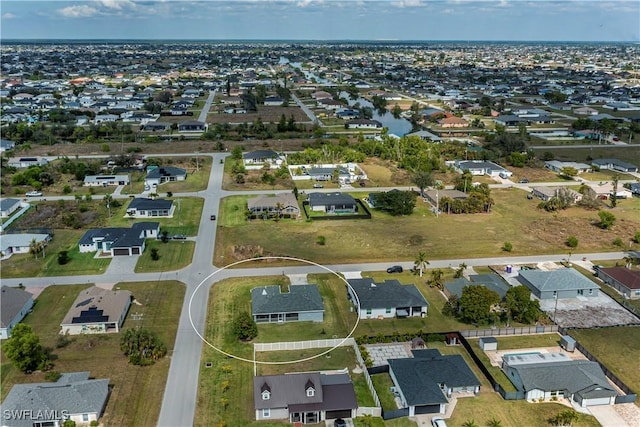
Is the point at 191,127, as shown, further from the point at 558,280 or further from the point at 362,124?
the point at 558,280

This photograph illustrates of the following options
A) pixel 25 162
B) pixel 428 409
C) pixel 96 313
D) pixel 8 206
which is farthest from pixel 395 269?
pixel 25 162

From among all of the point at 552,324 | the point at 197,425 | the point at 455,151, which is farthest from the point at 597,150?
the point at 197,425

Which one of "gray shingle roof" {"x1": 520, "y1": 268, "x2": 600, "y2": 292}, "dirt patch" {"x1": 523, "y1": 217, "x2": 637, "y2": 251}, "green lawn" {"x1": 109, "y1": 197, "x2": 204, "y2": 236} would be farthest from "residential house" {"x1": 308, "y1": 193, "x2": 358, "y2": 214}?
"gray shingle roof" {"x1": 520, "y1": 268, "x2": 600, "y2": 292}

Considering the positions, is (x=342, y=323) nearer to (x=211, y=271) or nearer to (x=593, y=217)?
(x=211, y=271)

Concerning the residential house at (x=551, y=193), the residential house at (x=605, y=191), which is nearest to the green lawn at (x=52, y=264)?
the residential house at (x=551, y=193)

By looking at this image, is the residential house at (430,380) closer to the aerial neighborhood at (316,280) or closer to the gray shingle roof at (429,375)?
the gray shingle roof at (429,375)

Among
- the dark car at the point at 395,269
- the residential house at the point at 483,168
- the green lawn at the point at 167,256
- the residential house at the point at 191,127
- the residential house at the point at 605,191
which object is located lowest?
the green lawn at the point at 167,256
